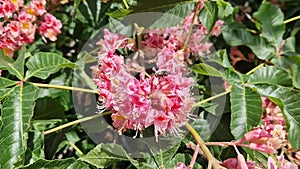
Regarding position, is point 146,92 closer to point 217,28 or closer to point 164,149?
point 164,149

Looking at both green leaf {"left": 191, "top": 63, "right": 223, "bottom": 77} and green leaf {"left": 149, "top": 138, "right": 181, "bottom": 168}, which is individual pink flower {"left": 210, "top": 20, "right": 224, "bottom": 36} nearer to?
green leaf {"left": 191, "top": 63, "right": 223, "bottom": 77}

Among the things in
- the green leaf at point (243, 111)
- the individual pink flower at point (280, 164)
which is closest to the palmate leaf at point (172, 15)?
the green leaf at point (243, 111)

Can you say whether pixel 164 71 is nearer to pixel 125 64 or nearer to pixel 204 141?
pixel 125 64

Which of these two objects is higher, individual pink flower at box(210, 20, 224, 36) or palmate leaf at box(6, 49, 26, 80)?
individual pink flower at box(210, 20, 224, 36)

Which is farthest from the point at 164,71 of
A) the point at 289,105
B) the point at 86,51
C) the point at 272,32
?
the point at 272,32

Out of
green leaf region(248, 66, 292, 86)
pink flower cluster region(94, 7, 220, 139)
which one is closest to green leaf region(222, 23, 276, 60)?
green leaf region(248, 66, 292, 86)

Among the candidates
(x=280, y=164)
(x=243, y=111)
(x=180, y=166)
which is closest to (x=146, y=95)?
(x=180, y=166)
